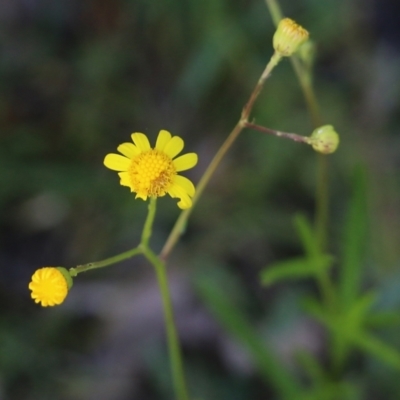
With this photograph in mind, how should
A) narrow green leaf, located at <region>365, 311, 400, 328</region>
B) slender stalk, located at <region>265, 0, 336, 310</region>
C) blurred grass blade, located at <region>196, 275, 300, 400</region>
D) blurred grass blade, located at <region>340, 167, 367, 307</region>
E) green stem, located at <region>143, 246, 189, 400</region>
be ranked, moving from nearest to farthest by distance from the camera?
1. green stem, located at <region>143, 246, 189, 400</region>
2. slender stalk, located at <region>265, 0, 336, 310</region>
3. narrow green leaf, located at <region>365, 311, 400, 328</region>
4. blurred grass blade, located at <region>340, 167, 367, 307</region>
5. blurred grass blade, located at <region>196, 275, 300, 400</region>

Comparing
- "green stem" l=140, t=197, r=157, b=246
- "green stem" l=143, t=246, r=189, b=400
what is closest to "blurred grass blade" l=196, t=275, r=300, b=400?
"green stem" l=143, t=246, r=189, b=400

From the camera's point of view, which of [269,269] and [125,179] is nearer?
[125,179]

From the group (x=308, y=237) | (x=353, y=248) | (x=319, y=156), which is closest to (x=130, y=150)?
(x=319, y=156)

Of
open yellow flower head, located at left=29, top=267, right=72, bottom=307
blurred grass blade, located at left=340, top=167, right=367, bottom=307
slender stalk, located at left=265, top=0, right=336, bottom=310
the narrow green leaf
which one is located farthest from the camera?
blurred grass blade, located at left=340, top=167, right=367, bottom=307

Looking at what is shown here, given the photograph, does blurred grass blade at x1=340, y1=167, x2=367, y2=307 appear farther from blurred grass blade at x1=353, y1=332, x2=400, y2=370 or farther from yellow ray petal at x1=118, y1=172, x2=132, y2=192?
yellow ray petal at x1=118, y1=172, x2=132, y2=192

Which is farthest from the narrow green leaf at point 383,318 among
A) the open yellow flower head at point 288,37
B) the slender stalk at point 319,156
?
the open yellow flower head at point 288,37

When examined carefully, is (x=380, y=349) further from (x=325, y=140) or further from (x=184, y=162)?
(x=184, y=162)

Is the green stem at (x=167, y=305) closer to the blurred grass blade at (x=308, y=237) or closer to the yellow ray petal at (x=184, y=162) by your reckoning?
the yellow ray petal at (x=184, y=162)
